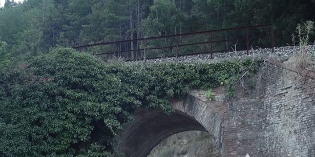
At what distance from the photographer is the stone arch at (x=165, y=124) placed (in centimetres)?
1571

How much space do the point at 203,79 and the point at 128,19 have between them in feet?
77.4

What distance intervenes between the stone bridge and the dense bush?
564 millimetres

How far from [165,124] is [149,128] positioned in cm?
69

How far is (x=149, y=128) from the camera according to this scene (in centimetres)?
1948

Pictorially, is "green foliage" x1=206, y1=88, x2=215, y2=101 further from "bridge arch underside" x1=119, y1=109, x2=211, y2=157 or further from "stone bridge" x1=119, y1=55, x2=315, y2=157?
"bridge arch underside" x1=119, y1=109, x2=211, y2=157

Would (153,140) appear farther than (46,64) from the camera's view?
Yes

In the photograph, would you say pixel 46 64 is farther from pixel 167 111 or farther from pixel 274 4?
pixel 274 4

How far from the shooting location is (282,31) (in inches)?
898

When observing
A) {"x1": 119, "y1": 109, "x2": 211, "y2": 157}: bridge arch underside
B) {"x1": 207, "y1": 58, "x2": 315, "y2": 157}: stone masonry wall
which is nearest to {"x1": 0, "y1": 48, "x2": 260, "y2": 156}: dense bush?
{"x1": 207, "y1": 58, "x2": 315, "y2": 157}: stone masonry wall

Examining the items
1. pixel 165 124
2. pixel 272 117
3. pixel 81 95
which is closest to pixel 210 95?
pixel 272 117

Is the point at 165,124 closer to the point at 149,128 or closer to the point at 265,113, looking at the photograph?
the point at 149,128

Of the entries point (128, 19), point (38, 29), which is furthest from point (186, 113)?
point (38, 29)

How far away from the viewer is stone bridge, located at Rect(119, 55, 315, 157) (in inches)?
545

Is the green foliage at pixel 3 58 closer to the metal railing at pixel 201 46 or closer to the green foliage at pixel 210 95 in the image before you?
the metal railing at pixel 201 46
